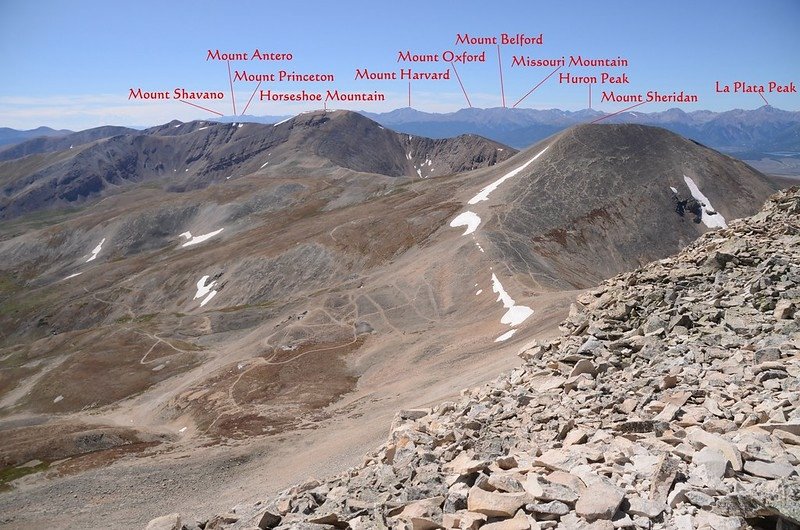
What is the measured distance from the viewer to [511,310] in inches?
2363

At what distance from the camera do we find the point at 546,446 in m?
15.2

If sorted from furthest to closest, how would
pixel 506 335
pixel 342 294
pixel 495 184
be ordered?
pixel 495 184 < pixel 342 294 < pixel 506 335

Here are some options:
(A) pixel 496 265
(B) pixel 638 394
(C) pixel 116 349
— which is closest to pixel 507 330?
(A) pixel 496 265

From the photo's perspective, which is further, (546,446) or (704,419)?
(546,446)

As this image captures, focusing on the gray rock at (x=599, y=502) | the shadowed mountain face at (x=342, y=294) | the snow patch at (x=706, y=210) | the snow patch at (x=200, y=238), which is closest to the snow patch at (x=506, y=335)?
the shadowed mountain face at (x=342, y=294)

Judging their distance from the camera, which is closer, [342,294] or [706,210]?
[342,294]

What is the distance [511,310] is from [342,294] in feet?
104

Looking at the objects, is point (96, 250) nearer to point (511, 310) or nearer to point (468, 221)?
point (468, 221)

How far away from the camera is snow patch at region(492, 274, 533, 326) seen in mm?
55781

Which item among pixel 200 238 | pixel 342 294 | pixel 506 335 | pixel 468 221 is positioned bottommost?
pixel 506 335

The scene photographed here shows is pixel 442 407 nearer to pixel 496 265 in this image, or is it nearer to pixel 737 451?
pixel 737 451

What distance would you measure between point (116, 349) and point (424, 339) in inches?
2054

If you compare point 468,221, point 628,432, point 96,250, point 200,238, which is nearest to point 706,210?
point 468,221

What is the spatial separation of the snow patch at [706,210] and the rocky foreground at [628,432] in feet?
329
